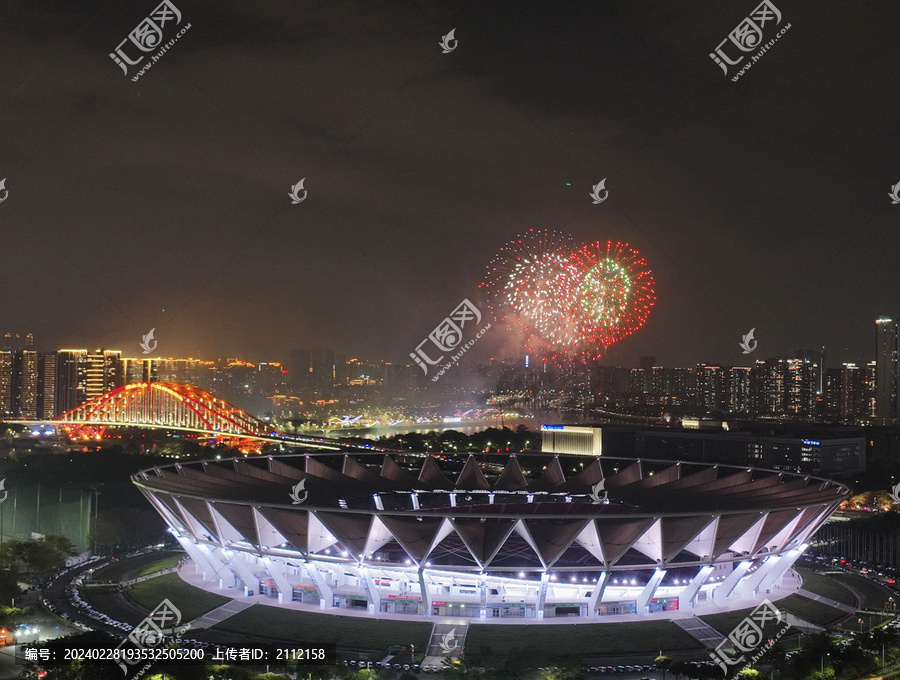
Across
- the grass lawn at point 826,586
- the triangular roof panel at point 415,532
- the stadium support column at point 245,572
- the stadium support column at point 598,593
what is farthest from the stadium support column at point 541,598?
the grass lawn at point 826,586

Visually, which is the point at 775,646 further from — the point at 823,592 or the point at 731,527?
the point at 823,592

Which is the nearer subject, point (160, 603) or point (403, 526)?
point (403, 526)

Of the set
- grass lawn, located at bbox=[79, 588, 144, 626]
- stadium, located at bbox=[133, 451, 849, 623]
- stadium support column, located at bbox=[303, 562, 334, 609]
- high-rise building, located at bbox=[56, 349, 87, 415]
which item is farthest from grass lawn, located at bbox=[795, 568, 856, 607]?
high-rise building, located at bbox=[56, 349, 87, 415]

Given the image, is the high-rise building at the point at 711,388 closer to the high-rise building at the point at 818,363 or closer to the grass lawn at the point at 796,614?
the high-rise building at the point at 818,363

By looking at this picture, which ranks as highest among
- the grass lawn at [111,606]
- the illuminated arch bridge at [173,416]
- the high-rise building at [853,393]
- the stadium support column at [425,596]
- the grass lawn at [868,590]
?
the high-rise building at [853,393]

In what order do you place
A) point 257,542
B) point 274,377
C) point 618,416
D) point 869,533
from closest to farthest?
point 257,542, point 869,533, point 618,416, point 274,377

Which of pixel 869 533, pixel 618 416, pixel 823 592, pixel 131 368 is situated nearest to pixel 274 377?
pixel 131 368
